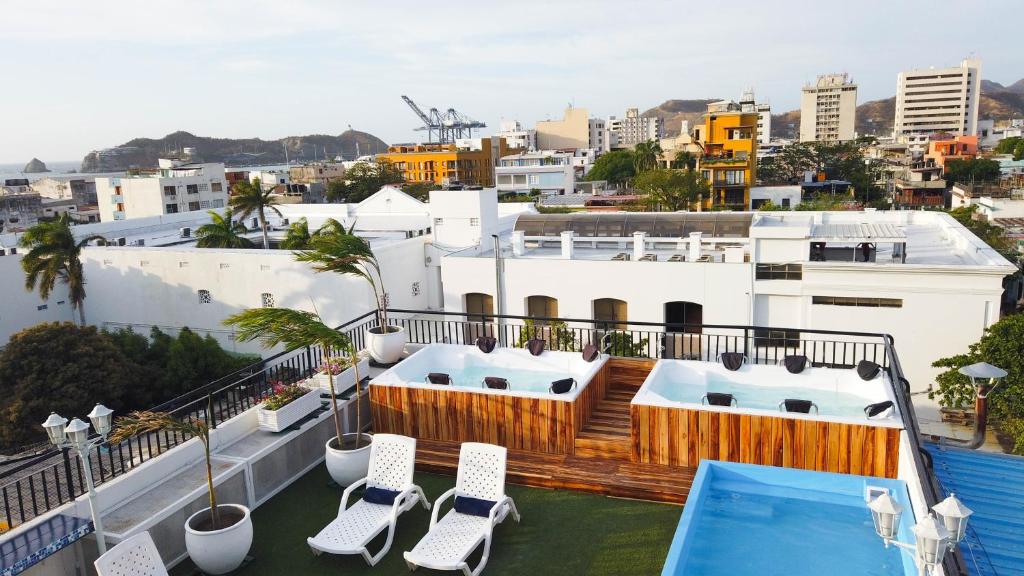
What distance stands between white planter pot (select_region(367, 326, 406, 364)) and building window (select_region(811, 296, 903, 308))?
13.0 meters

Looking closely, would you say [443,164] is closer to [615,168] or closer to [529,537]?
[615,168]

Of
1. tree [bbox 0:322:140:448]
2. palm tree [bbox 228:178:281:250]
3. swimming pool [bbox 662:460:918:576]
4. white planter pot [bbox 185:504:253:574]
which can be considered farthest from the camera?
palm tree [bbox 228:178:281:250]

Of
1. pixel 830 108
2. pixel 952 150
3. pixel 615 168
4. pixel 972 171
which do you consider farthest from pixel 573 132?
pixel 972 171

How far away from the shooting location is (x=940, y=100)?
150 metres

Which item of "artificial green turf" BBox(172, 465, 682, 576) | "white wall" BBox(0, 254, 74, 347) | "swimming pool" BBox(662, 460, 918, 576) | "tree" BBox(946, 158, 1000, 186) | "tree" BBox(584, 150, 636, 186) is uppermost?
"tree" BBox(584, 150, 636, 186)

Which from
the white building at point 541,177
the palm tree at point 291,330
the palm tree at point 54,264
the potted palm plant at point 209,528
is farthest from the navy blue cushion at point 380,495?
the white building at point 541,177

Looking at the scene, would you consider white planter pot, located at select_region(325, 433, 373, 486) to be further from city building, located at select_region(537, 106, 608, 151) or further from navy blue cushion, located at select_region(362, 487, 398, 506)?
city building, located at select_region(537, 106, 608, 151)

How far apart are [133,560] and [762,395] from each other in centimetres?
668

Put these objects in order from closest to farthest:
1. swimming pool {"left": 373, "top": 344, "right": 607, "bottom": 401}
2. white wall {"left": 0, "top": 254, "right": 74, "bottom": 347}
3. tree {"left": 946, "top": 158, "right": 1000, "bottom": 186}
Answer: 1. swimming pool {"left": 373, "top": 344, "right": 607, "bottom": 401}
2. white wall {"left": 0, "top": 254, "right": 74, "bottom": 347}
3. tree {"left": 946, "top": 158, "right": 1000, "bottom": 186}

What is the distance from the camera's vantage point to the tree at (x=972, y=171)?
70.6 metres

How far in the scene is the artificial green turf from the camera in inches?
227

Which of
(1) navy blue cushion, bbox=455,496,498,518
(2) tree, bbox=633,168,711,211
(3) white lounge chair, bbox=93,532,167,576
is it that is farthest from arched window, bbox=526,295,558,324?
(2) tree, bbox=633,168,711,211

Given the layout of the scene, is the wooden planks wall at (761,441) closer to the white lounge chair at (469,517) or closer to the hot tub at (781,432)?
the hot tub at (781,432)

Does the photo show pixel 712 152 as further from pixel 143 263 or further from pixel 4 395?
pixel 4 395
